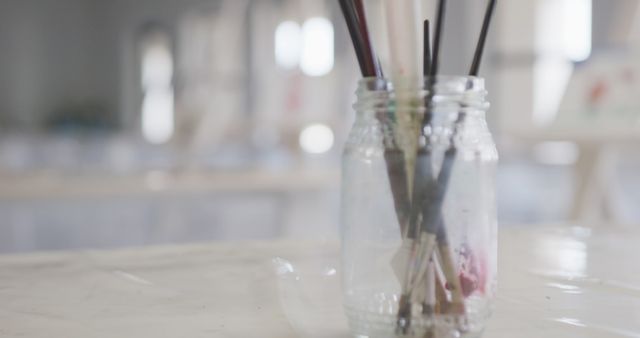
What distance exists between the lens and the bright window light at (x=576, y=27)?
425cm

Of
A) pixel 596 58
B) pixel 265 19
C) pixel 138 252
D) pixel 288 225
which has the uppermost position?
pixel 265 19

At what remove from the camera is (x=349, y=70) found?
4816 millimetres

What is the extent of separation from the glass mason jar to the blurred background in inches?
2.8

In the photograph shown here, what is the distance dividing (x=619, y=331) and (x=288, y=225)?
6.97 ft

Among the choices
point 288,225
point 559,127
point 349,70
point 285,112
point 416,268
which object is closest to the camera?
point 416,268

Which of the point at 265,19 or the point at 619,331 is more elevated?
the point at 265,19

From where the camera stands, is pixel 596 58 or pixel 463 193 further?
pixel 596 58

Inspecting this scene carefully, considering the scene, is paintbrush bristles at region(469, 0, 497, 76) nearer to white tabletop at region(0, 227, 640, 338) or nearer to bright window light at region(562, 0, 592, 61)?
white tabletop at region(0, 227, 640, 338)

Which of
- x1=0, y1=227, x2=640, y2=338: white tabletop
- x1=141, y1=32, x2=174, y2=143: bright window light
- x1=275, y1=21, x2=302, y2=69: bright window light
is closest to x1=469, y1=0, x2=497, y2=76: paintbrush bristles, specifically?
x1=0, y1=227, x2=640, y2=338: white tabletop

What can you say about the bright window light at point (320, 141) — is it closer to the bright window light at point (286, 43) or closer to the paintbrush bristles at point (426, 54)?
the bright window light at point (286, 43)

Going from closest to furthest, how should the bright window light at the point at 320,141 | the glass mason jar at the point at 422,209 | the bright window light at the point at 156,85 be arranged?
the glass mason jar at the point at 422,209 < the bright window light at the point at 320,141 < the bright window light at the point at 156,85

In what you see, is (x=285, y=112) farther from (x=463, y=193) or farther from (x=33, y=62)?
(x=33, y=62)

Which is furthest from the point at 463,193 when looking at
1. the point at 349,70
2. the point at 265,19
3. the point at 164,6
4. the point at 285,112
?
the point at 164,6

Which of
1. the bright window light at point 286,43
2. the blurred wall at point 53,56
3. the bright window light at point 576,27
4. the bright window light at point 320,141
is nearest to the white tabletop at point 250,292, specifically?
the bright window light at point 320,141
